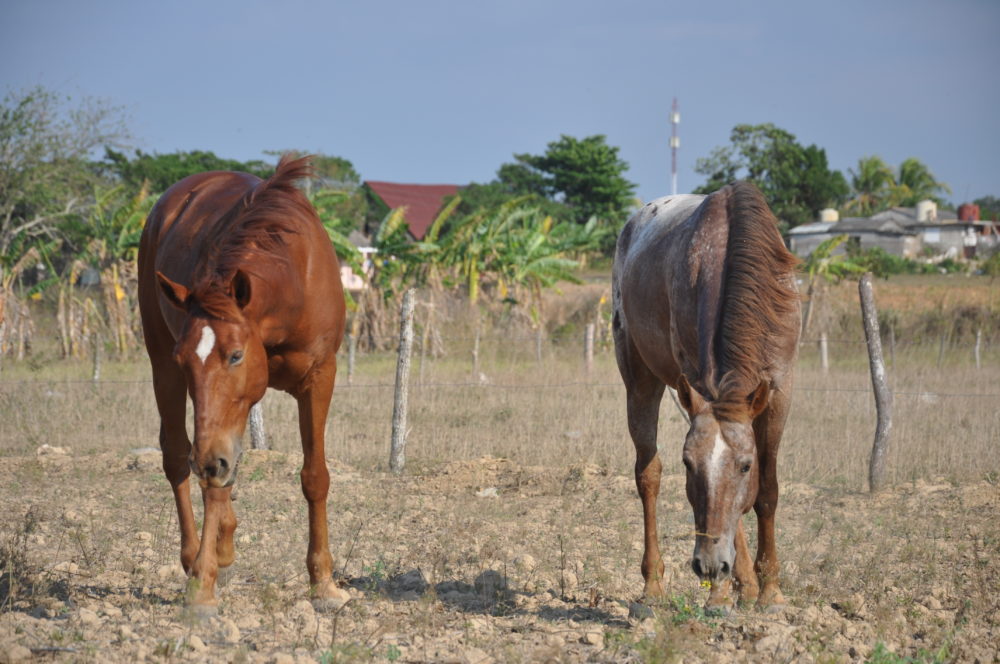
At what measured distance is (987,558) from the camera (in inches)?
234

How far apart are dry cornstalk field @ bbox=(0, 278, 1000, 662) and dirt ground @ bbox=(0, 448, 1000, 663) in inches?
0.8

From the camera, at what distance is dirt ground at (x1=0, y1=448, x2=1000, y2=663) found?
392cm

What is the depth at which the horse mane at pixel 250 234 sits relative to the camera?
395 cm

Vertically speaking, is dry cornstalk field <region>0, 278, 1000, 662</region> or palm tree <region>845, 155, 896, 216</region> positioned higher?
palm tree <region>845, 155, 896, 216</region>

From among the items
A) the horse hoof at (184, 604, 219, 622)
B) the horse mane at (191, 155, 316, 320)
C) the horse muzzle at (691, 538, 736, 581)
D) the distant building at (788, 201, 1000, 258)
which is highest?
the distant building at (788, 201, 1000, 258)

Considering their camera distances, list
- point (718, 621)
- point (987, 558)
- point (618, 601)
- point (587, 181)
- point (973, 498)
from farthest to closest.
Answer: point (587, 181) → point (973, 498) → point (987, 558) → point (618, 601) → point (718, 621)

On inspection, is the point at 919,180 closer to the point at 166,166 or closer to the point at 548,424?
the point at 166,166

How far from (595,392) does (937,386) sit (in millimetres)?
4836

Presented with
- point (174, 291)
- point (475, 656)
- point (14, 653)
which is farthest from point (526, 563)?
point (14, 653)

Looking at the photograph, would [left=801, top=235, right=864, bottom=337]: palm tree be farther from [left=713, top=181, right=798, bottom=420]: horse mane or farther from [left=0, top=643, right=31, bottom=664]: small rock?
[left=0, top=643, right=31, bottom=664]: small rock

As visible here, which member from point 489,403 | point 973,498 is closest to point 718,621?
point 973,498

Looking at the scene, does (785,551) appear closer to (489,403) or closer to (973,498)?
(973,498)

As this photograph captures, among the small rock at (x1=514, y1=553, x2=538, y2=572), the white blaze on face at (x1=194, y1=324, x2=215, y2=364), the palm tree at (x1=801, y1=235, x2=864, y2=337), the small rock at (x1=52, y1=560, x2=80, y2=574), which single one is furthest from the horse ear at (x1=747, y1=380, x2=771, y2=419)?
the palm tree at (x1=801, y1=235, x2=864, y2=337)

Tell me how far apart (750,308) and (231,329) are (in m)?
2.35
